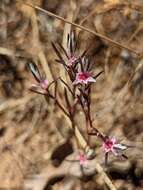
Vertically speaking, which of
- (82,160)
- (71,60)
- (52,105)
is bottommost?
(82,160)

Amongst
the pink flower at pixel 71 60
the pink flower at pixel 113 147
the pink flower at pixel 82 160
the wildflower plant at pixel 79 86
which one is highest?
the pink flower at pixel 71 60

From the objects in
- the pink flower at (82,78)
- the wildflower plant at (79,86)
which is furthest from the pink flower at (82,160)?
the pink flower at (82,78)

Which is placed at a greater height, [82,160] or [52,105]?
[52,105]

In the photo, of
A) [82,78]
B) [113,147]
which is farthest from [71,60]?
[113,147]

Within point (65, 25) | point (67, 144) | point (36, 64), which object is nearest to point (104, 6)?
point (65, 25)

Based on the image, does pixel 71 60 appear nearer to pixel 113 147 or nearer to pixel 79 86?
pixel 79 86

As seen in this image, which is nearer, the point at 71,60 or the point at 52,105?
the point at 71,60

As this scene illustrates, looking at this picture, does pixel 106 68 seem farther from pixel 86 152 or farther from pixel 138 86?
pixel 86 152

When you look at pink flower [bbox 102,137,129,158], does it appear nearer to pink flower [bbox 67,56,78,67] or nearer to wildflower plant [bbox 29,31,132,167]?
wildflower plant [bbox 29,31,132,167]

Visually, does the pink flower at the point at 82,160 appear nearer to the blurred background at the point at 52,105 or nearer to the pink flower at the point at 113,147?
the blurred background at the point at 52,105
